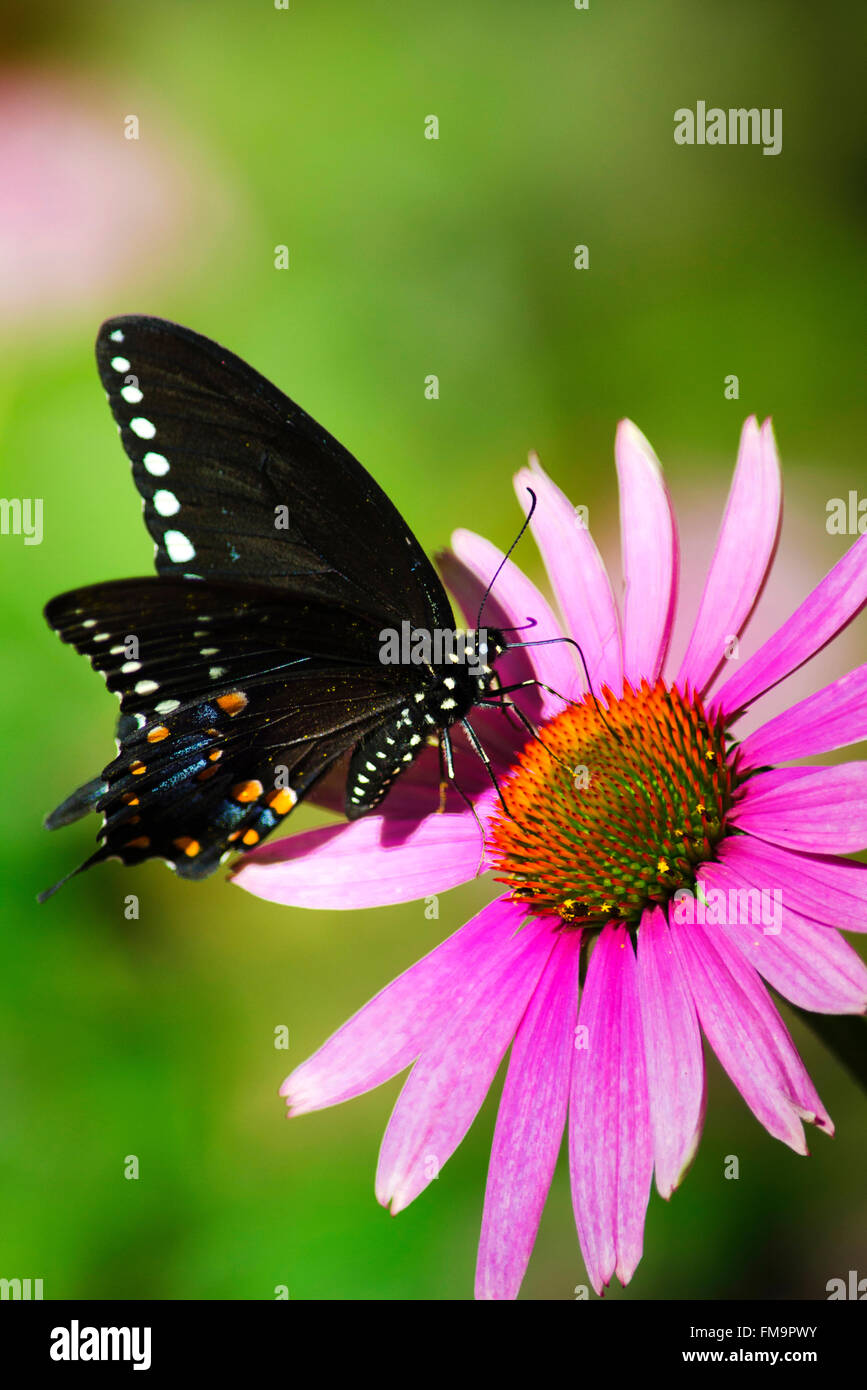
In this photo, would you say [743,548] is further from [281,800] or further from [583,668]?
[281,800]

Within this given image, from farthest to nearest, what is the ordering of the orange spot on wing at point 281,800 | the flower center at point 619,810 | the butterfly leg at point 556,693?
the orange spot on wing at point 281,800, the butterfly leg at point 556,693, the flower center at point 619,810

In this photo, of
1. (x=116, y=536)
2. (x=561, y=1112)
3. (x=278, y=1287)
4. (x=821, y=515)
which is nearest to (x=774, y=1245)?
(x=278, y=1287)

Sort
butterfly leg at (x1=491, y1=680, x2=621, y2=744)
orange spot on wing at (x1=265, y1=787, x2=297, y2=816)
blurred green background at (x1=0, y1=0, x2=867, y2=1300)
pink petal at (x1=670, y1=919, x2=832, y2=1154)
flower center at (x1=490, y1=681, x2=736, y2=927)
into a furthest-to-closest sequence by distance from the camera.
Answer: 1. blurred green background at (x1=0, y1=0, x2=867, y2=1300)
2. orange spot on wing at (x1=265, y1=787, x2=297, y2=816)
3. butterfly leg at (x1=491, y1=680, x2=621, y2=744)
4. flower center at (x1=490, y1=681, x2=736, y2=927)
5. pink petal at (x1=670, y1=919, x2=832, y2=1154)

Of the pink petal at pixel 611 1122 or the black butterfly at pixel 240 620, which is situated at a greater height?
the black butterfly at pixel 240 620

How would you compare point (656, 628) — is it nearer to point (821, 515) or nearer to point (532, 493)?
point (532, 493)

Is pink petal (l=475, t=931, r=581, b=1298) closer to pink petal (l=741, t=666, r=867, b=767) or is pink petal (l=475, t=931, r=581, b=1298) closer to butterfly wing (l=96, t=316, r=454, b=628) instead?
pink petal (l=741, t=666, r=867, b=767)

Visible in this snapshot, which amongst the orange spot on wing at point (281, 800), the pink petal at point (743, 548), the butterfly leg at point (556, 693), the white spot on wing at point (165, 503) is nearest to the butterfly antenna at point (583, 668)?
the butterfly leg at point (556, 693)

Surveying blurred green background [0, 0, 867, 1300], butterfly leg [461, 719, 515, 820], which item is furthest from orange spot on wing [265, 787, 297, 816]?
blurred green background [0, 0, 867, 1300]

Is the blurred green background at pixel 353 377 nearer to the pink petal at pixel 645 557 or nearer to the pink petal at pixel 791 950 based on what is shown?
the pink petal at pixel 645 557
